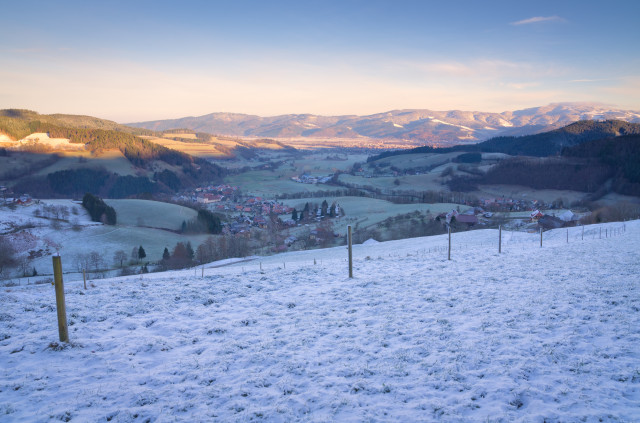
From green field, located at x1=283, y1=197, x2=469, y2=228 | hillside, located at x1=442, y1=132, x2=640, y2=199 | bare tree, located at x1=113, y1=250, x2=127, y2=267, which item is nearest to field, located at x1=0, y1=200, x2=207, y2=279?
bare tree, located at x1=113, y1=250, x2=127, y2=267

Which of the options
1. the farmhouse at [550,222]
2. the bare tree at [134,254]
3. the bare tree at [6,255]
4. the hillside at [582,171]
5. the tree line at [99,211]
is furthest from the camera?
the hillside at [582,171]

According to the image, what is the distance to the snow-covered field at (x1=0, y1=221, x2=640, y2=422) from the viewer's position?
5578 mm

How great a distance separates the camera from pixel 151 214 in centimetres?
7294

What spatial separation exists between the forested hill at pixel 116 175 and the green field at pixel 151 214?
56846 millimetres

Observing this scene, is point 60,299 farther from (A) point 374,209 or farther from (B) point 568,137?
(B) point 568,137

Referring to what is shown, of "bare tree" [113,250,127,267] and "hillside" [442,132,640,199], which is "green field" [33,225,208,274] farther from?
"hillside" [442,132,640,199]

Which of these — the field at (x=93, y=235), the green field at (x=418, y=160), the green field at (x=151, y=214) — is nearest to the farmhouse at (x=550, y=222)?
the field at (x=93, y=235)

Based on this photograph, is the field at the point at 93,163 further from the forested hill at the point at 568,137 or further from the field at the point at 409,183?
the forested hill at the point at 568,137

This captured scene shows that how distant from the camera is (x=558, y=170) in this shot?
357 ft

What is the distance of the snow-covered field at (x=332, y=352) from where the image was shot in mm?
5578

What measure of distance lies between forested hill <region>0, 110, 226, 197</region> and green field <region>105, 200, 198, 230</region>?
56.8m

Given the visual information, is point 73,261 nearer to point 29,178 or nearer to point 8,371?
point 8,371

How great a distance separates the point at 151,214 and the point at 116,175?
7570 centimetres

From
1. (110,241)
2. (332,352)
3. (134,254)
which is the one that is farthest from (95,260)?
(332,352)
